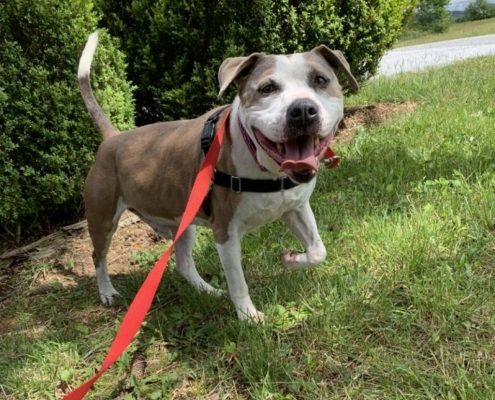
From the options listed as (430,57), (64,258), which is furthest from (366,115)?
(430,57)

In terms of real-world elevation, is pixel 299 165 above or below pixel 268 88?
below

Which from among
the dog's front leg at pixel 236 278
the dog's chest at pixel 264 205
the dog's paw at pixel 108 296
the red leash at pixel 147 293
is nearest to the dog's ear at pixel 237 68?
the red leash at pixel 147 293

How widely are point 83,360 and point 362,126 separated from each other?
13.4ft

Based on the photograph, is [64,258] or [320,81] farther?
[64,258]

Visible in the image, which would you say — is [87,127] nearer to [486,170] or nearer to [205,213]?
[205,213]

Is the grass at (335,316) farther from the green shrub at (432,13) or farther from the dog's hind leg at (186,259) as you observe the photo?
the green shrub at (432,13)

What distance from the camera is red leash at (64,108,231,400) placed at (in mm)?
2166

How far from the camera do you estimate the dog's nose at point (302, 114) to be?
241 cm

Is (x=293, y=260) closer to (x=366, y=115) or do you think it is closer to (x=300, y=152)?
(x=300, y=152)

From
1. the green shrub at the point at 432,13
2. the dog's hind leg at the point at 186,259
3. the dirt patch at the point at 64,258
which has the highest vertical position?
the dog's hind leg at the point at 186,259

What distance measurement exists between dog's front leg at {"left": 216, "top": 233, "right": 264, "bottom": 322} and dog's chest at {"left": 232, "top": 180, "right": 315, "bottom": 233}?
3.9 inches

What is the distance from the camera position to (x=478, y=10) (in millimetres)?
73188

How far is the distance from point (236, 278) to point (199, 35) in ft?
10.5

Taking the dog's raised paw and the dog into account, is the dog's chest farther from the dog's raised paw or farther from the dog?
the dog's raised paw
